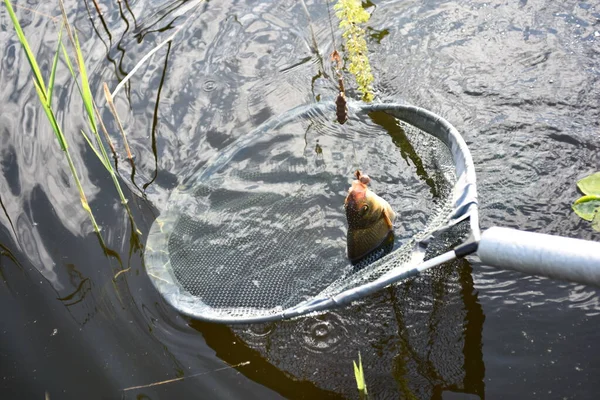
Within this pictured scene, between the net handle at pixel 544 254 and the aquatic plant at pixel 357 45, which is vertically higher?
the aquatic plant at pixel 357 45

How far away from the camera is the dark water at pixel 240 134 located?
4.07 meters

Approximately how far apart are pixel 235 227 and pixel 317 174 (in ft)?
2.92

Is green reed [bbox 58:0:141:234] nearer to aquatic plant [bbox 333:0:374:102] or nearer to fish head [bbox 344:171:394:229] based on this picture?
fish head [bbox 344:171:394:229]

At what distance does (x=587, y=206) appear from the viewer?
467 centimetres

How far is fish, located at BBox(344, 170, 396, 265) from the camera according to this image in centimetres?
408

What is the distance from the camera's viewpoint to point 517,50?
614 cm

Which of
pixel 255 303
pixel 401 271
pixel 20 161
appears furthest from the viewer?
pixel 20 161

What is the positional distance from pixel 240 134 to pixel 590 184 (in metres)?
2.87

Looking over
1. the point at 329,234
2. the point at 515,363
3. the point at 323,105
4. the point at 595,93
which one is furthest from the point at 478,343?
the point at 595,93

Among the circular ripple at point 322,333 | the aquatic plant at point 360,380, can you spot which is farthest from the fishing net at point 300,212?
the aquatic plant at point 360,380

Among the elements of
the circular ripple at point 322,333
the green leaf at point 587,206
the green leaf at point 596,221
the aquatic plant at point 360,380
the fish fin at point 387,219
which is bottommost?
the green leaf at point 596,221

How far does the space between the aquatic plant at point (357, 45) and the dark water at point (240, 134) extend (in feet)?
0.78

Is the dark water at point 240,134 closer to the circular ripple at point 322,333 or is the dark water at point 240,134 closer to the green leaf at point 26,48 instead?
the circular ripple at point 322,333

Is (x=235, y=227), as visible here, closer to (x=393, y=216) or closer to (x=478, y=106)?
(x=393, y=216)
